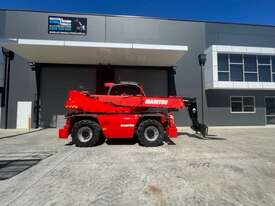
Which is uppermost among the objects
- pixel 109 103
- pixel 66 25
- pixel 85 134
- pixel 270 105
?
pixel 66 25

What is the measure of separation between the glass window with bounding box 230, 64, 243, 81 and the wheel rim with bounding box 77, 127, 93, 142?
14841mm

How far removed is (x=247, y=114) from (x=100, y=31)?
1627cm

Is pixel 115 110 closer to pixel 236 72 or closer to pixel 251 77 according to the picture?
pixel 236 72

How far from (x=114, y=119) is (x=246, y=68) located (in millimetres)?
15379

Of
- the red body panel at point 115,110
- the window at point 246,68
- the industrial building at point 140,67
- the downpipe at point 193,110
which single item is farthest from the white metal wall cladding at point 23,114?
the window at point 246,68

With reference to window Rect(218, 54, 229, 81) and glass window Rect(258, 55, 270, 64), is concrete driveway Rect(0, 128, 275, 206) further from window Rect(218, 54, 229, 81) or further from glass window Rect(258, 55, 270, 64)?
glass window Rect(258, 55, 270, 64)

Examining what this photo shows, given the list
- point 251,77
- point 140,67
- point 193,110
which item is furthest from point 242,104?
point 193,110

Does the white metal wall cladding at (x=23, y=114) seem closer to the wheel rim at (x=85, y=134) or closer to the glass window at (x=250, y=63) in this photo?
the wheel rim at (x=85, y=134)

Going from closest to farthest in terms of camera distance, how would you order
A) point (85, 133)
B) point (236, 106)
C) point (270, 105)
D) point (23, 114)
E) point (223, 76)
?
point (85, 133) < point (23, 114) < point (223, 76) < point (236, 106) < point (270, 105)

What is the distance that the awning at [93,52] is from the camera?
1427 centimetres

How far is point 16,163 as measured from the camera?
6.87 meters

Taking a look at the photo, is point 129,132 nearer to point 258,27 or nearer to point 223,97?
point 223,97

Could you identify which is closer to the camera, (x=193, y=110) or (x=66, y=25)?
(x=193, y=110)

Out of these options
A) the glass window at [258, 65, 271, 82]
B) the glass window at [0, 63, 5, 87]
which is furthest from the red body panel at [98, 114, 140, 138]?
the glass window at [258, 65, 271, 82]
